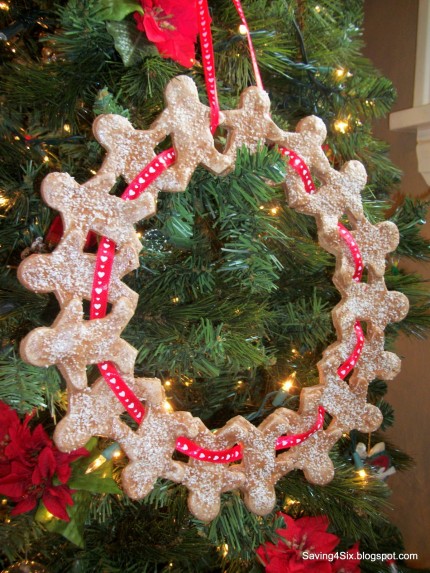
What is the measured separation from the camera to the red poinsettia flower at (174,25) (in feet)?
1.59

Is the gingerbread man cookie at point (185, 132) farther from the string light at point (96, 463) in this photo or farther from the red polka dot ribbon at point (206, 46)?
the string light at point (96, 463)

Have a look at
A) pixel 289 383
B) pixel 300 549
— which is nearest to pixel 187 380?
pixel 289 383

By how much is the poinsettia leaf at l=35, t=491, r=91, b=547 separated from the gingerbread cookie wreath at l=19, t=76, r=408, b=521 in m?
0.07

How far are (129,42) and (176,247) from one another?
0.19 meters

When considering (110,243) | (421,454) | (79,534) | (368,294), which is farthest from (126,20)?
(421,454)

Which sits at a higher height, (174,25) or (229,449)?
(174,25)

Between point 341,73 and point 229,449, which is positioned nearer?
point 229,449

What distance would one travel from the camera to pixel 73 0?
0.48m

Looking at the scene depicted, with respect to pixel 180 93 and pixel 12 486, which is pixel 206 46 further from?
pixel 12 486

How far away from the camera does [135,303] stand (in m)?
0.45

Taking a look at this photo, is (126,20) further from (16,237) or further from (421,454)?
(421,454)

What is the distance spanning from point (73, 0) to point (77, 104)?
11cm

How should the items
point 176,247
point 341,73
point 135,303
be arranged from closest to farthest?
point 135,303, point 176,247, point 341,73

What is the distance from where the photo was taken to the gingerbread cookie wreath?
1.40ft
